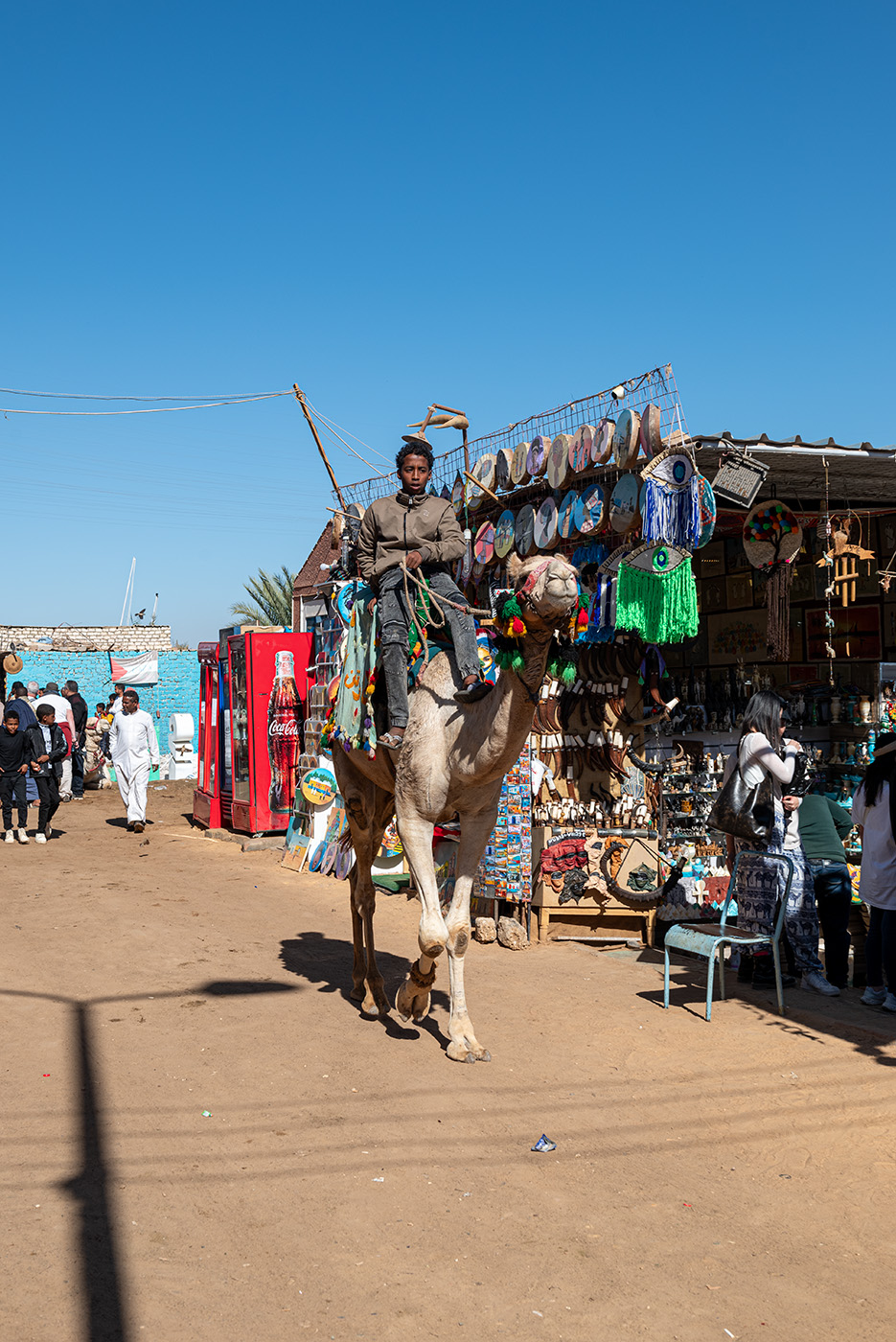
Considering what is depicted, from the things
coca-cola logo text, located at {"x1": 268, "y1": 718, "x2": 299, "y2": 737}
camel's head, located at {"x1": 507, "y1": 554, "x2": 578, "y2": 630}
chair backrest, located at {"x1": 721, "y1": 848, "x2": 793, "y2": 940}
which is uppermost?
camel's head, located at {"x1": 507, "y1": 554, "x2": 578, "y2": 630}

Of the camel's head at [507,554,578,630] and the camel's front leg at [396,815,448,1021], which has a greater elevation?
the camel's head at [507,554,578,630]

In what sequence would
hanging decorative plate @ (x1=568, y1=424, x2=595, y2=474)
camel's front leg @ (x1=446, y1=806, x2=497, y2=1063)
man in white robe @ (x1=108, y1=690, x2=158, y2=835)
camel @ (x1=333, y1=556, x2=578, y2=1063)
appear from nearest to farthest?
camel @ (x1=333, y1=556, x2=578, y2=1063), camel's front leg @ (x1=446, y1=806, x2=497, y2=1063), hanging decorative plate @ (x1=568, y1=424, x2=595, y2=474), man in white robe @ (x1=108, y1=690, x2=158, y2=835)

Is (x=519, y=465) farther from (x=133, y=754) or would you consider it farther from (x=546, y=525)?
(x=133, y=754)

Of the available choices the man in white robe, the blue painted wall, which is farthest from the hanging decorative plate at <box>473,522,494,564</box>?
the blue painted wall

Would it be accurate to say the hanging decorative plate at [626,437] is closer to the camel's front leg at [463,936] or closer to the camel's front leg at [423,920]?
the camel's front leg at [463,936]

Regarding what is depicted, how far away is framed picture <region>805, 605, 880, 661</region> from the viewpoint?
10.8 m

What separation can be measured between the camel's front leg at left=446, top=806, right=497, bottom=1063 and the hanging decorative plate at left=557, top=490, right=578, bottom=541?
4.18 m

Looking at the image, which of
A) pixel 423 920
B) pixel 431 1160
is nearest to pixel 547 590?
pixel 423 920

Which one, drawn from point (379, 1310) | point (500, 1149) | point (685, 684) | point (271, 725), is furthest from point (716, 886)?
point (271, 725)

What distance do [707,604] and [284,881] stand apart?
5.44 m

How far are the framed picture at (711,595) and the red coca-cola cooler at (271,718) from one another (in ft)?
18.5

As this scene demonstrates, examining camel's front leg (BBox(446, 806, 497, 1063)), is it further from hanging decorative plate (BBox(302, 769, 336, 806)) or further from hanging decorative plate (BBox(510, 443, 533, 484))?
hanging decorative plate (BBox(302, 769, 336, 806))

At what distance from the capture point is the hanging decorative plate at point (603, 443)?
9.14m

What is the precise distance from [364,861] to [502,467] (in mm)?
4841
